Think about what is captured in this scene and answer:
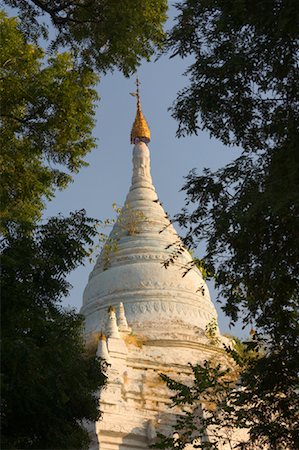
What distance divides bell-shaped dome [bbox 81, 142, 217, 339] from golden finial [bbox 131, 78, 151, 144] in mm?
5027

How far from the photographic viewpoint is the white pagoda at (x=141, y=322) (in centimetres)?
1479

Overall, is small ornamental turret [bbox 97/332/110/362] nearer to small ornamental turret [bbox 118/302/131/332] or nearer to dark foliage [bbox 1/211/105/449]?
small ornamental turret [bbox 118/302/131/332]

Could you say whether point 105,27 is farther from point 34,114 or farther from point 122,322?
point 122,322

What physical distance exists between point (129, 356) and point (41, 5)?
10632mm

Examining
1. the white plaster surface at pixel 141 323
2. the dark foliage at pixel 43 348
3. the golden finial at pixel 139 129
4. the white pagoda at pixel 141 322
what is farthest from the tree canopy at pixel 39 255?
the golden finial at pixel 139 129

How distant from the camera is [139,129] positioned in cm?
2827

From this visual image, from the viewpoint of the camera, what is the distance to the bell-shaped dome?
19906 millimetres

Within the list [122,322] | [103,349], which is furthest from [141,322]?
[103,349]

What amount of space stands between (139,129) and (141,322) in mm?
10841

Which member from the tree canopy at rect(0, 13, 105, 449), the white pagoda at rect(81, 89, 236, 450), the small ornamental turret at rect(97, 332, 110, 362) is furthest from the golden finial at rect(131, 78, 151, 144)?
the tree canopy at rect(0, 13, 105, 449)

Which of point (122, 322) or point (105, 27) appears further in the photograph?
point (122, 322)

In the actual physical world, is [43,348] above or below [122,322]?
below

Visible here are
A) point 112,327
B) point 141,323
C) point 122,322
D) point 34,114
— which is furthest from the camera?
point 141,323

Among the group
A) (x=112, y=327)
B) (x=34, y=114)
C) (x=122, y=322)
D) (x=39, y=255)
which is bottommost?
(x=39, y=255)
